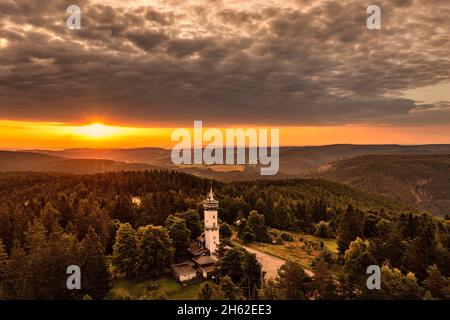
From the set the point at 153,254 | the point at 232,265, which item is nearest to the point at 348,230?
the point at 232,265

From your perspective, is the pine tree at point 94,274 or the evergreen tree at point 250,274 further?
the evergreen tree at point 250,274

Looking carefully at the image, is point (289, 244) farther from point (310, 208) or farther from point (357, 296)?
point (357, 296)

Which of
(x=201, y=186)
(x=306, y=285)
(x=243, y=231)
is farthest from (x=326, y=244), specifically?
(x=201, y=186)

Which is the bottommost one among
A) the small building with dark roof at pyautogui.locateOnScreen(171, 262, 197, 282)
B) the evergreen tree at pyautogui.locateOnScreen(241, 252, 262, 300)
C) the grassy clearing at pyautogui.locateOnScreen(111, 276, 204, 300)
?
the grassy clearing at pyautogui.locateOnScreen(111, 276, 204, 300)

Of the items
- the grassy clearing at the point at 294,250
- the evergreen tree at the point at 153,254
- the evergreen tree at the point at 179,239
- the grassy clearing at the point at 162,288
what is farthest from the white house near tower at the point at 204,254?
the grassy clearing at the point at 294,250

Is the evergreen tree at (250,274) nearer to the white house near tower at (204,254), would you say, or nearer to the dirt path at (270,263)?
the dirt path at (270,263)

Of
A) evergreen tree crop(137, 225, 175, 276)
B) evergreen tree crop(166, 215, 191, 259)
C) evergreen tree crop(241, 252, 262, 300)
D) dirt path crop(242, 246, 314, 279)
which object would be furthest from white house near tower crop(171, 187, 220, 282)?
dirt path crop(242, 246, 314, 279)

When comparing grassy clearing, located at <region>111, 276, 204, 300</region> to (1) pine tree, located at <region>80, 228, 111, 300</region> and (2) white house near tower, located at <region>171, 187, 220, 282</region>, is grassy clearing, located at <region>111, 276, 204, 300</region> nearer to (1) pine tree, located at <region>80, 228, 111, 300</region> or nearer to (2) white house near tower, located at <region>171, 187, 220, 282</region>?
(2) white house near tower, located at <region>171, 187, 220, 282</region>

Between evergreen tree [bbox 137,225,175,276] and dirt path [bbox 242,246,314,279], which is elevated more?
evergreen tree [bbox 137,225,175,276]
